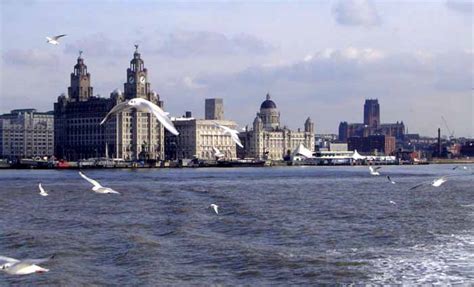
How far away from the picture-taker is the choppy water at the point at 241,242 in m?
24.4

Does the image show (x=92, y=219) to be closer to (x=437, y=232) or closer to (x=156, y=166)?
(x=437, y=232)

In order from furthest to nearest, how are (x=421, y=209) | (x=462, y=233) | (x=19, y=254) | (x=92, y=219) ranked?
(x=421, y=209)
(x=92, y=219)
(x=462, y=233)
(x=19, y=254)

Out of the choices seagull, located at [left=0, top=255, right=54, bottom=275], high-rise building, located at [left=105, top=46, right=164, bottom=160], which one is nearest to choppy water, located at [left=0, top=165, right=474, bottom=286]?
seagull, located at [left=0, top=255, right=54, bottom=275]

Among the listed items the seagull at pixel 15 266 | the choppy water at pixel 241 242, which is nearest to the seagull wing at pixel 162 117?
the choppy water at pixel 241 242

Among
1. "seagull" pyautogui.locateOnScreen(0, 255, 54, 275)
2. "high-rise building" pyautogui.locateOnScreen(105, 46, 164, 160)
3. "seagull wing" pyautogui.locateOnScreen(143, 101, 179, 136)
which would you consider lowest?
"seagull" pyautogui.locateOnScreen(0, 255, 54, 275)

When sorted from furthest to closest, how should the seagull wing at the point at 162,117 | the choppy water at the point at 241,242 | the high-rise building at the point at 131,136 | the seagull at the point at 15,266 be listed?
the high-rise building at the point at 131,136 → the seagull wing at the point at 162,117 → the choppy water at the point at 241,242 → the seagull at the point at 15,266

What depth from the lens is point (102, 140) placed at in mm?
199500

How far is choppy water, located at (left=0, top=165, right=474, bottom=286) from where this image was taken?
80.2 ft

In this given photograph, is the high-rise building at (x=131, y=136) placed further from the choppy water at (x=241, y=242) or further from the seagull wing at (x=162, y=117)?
Result: the seagull wing at (x=162, y=117)

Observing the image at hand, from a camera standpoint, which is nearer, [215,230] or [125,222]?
[215,230]

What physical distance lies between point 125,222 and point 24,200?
59.1 feet

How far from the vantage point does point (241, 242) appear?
31031 mm

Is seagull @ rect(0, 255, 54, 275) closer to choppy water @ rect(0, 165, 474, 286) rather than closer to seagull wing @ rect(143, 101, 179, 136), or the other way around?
choppy water @ rect(0, 165, 474, 286)

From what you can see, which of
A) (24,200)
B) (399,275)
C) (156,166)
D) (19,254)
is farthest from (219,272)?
(156,166)
